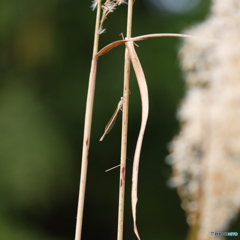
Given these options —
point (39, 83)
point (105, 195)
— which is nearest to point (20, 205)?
point (105, 195)

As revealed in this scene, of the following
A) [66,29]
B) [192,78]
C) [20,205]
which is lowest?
[20,205]

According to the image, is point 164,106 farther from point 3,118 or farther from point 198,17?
point 3,118

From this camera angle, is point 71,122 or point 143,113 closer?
point 143,113

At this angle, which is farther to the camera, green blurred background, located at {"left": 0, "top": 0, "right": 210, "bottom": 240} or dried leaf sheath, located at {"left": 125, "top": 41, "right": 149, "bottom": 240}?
green blurred background, located at {"left": 0, "top": 0, "right": 210, "bottom": 240}

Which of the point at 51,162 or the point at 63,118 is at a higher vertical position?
the point at 63,118

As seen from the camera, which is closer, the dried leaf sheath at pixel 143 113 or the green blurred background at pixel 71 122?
the dried leaf sheath at pixel 143 113

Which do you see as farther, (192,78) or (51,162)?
(51,162)
